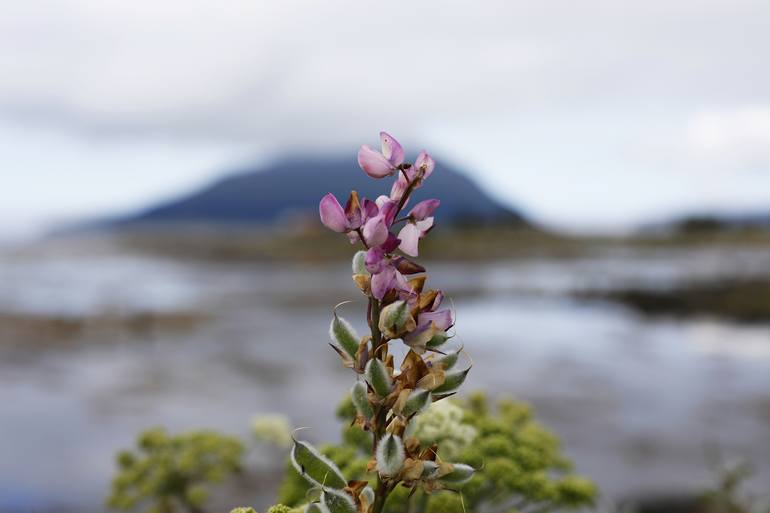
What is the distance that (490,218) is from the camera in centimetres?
10144

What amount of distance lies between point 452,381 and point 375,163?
0.54 m

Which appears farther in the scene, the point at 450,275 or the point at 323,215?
the point at 450,275

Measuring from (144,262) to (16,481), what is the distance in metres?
66.3

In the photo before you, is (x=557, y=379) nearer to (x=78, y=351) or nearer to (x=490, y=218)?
(x=78, y=351)

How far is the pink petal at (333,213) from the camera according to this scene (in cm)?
158

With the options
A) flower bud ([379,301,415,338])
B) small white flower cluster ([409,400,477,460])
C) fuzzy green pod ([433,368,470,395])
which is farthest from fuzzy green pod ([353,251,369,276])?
small white flower cluster ([409,400,477,460])

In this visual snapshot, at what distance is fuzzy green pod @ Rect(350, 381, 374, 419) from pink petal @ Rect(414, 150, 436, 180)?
19.7 inches

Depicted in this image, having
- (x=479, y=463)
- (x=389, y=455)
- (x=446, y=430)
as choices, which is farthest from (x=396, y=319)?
(x=479, y=463)

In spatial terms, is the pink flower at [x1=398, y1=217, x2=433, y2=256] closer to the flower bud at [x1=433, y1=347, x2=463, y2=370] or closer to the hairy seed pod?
the flower bud at [x1=433, y1=347, x2=463, y2=370]

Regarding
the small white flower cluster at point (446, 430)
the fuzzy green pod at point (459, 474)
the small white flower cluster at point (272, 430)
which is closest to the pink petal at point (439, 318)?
the fuzzy green pod at point (459, 474)

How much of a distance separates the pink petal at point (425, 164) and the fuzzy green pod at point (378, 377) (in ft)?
1.44

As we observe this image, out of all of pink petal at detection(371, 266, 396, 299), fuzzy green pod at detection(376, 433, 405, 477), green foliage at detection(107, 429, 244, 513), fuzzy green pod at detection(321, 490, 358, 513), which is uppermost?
green foliage at detection(107, 429, 244, 513)

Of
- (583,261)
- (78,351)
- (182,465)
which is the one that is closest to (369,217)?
(182,465)

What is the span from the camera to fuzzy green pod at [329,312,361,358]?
166cm
